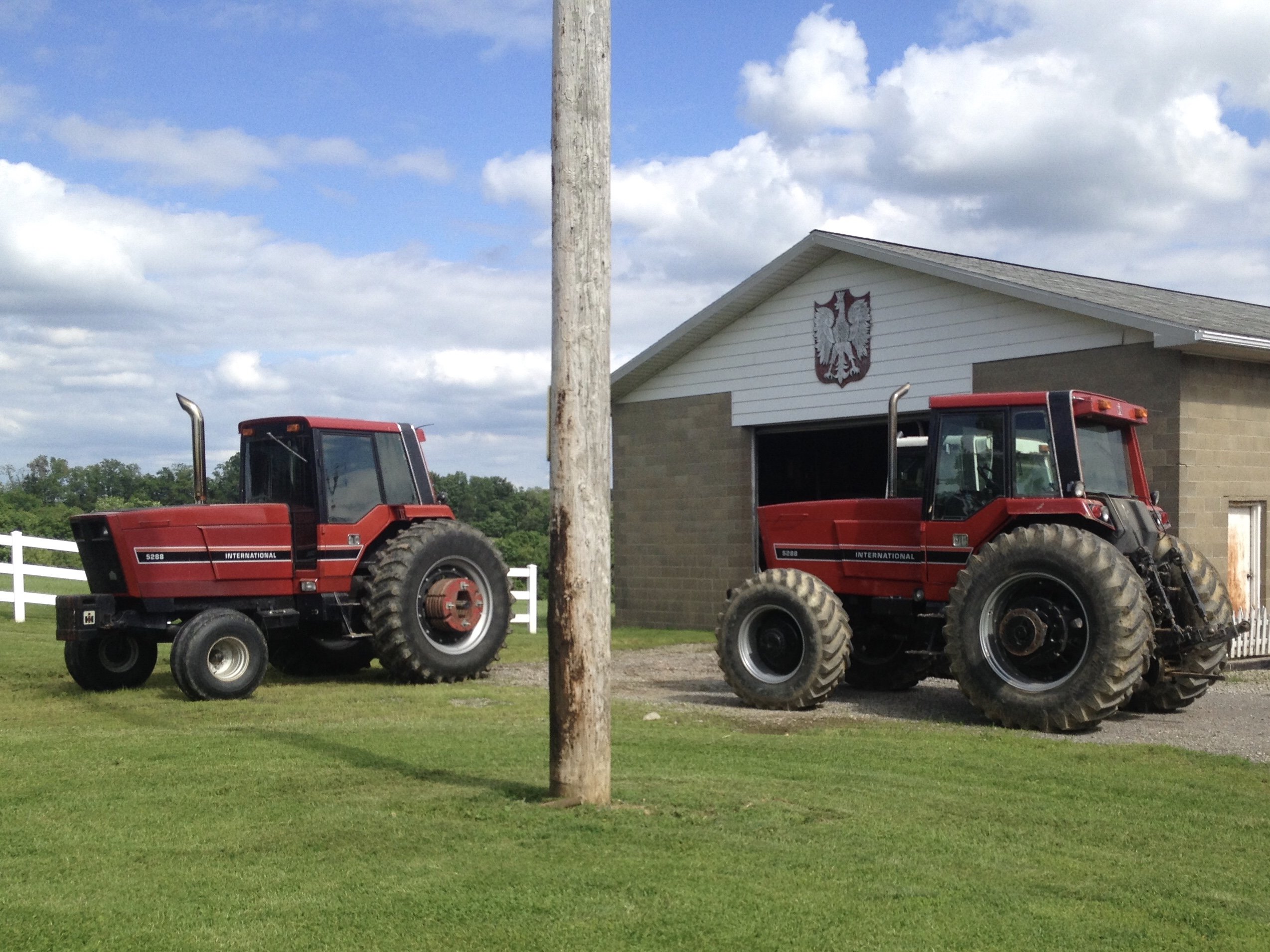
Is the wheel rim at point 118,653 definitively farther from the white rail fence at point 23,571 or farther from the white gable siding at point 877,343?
the white gable siding at point 877,343

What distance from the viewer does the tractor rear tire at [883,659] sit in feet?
41.9

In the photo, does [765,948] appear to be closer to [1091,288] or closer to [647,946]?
[647,946]

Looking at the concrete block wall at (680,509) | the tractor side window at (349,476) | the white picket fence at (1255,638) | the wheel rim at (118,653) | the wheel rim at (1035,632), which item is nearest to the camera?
the wheel rim at (1035,632)

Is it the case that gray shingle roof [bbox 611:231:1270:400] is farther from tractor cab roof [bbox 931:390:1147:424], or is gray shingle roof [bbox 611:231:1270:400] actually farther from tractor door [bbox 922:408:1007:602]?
tractor door [bbox 922:408:1007:602]

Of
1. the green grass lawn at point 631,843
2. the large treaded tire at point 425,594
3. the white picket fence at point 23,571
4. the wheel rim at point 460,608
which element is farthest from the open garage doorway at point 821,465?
the green grass lawn at point 631,843

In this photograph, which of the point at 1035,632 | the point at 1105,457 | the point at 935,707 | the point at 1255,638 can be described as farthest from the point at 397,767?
the point at 1255,638

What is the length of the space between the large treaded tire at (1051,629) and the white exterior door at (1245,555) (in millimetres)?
6270

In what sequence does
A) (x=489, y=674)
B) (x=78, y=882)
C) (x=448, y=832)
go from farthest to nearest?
(x=489, y=674) → (x=448, y=832) → (x=78, y=882)

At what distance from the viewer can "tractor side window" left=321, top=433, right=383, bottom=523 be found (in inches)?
526

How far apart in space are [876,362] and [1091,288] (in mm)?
3182

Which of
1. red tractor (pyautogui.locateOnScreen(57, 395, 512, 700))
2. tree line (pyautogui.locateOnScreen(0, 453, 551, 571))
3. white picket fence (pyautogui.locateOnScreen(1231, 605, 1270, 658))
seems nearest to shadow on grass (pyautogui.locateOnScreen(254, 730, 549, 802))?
red tractor (pyautogui.locateOnScreen(57, 395, 512, 700))

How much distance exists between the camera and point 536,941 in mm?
4801

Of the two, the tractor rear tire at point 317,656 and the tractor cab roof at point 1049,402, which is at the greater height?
the tractor cab roof at point 1049,402

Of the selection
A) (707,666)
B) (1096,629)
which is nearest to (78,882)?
(1096,629)
